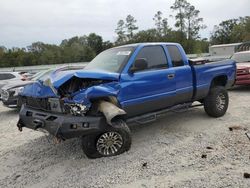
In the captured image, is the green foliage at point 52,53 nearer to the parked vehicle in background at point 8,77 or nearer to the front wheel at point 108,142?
the parked vehicle in background at point 8,77

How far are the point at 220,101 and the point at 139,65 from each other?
10.1 ft

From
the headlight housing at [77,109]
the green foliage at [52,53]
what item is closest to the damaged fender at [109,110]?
the headlight housing at [77,109]

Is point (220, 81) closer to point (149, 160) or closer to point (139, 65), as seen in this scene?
point (139, 65)

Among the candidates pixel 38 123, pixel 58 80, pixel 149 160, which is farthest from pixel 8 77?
pixel 149 160

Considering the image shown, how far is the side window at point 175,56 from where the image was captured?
6641 mm

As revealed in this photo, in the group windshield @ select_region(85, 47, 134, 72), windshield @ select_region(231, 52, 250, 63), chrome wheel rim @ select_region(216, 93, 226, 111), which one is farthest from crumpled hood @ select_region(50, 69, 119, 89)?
windshield @ select_region(231, 52, 250, 63)

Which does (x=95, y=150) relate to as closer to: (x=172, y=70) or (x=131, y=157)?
(x=131, y=157)

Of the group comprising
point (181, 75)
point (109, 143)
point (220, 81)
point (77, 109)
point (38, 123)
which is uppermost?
point (181, 75)

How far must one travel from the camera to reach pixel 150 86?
19.2ft

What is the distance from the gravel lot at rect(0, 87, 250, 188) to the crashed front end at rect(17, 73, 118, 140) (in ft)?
2.07

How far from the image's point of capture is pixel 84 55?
176ft

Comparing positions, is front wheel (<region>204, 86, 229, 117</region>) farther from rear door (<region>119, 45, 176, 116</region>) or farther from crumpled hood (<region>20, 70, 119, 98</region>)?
crumpled hood (<region>20, 70, 119, 98</region>)

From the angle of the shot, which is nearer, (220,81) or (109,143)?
(109,143)

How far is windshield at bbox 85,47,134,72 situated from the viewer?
18.9ft
